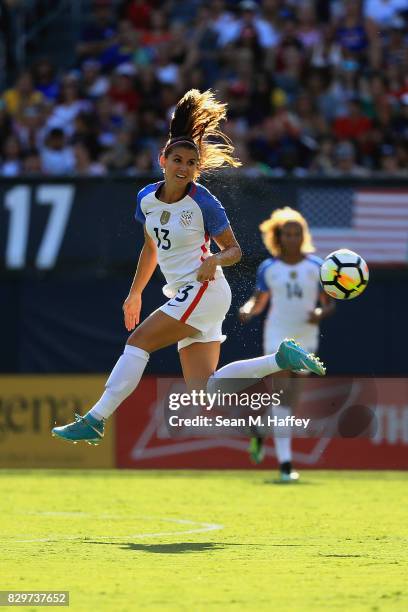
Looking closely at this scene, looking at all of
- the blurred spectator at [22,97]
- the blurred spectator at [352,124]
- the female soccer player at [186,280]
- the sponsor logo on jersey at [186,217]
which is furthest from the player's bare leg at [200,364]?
the blurred spectator at [22,97]

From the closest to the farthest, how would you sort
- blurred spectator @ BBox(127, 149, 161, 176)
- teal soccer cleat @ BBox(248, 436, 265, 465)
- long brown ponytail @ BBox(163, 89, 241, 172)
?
long brown ponytail @ BBox(163, 89, 241, 172)
teal soccer cleat @ BBox(248, 436, 265, 465)
blurred spectator @ BBox(127, 149, 161, 176)

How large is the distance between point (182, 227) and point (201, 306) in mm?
497

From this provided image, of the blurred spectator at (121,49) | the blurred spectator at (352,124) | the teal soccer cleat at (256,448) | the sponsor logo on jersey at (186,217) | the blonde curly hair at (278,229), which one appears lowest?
the teal soccer cleat at (256,448)

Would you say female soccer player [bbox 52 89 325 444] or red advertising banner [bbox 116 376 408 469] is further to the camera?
red advertising banner [bbox 116 376 408 469]

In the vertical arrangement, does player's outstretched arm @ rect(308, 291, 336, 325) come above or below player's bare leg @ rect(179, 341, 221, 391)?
above

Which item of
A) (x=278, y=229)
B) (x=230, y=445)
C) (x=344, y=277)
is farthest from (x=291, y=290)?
(x=344, y=277)

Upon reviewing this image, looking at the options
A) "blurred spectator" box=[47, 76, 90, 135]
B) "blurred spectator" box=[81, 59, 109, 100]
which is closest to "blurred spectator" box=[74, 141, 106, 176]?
"blurred spectator" box=[47, 76, 90, 135]

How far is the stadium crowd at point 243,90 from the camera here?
16.1 meters

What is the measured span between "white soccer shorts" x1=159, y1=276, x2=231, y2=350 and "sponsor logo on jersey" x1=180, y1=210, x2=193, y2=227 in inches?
14.7

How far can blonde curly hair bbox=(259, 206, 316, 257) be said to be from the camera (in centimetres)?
1179

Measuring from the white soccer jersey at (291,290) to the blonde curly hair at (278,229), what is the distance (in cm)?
22

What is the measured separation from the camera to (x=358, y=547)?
24.4 feet

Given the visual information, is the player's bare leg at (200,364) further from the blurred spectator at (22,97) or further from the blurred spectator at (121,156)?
the blurred spectator at (22,97)

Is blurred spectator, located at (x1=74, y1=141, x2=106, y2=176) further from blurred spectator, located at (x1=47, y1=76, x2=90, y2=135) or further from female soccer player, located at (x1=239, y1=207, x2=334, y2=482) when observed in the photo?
female soccer player, located at (x1=239, y1=207, x2=334, y2=482)
